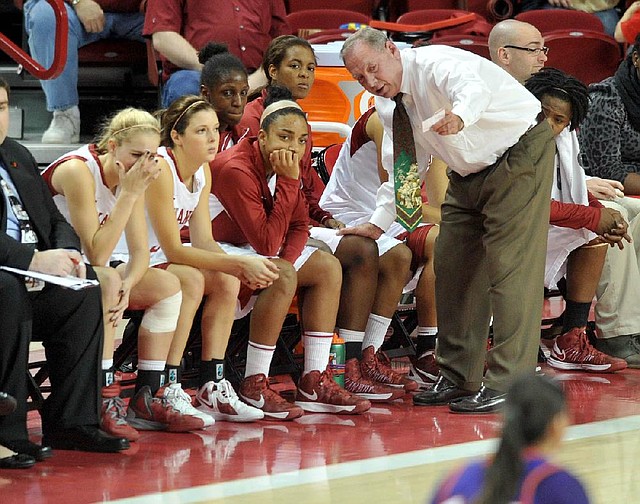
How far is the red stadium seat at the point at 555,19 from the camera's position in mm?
8430

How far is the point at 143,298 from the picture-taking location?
4.51 metres

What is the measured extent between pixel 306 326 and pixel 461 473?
2.93 meters

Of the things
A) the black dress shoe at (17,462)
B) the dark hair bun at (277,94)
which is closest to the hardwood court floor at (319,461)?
the black dress shoe at (17,462)

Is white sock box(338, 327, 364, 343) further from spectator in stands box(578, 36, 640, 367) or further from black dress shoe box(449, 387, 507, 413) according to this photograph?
spectator in stands box(578, 36, 640, 367)

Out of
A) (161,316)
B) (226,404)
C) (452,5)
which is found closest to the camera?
(161,316)

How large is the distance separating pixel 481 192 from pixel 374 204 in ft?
3.26

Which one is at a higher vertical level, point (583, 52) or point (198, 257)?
point (583, 52)

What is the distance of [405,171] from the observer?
4.95 metres

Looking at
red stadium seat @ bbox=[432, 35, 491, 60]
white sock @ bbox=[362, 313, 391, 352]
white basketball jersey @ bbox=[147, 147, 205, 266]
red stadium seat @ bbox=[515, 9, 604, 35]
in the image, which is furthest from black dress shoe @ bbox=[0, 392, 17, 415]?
red stadium seat @ bbox=[515, 9, 604, 35]

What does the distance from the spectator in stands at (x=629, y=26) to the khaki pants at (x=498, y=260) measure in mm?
3435

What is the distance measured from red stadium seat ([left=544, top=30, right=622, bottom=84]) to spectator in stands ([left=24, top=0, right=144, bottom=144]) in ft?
8.60

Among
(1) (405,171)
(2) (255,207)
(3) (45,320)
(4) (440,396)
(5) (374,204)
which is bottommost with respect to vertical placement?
(4) (440,396)

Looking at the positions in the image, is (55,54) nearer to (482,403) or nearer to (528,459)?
(482,403)

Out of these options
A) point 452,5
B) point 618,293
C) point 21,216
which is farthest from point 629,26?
point 21,216
